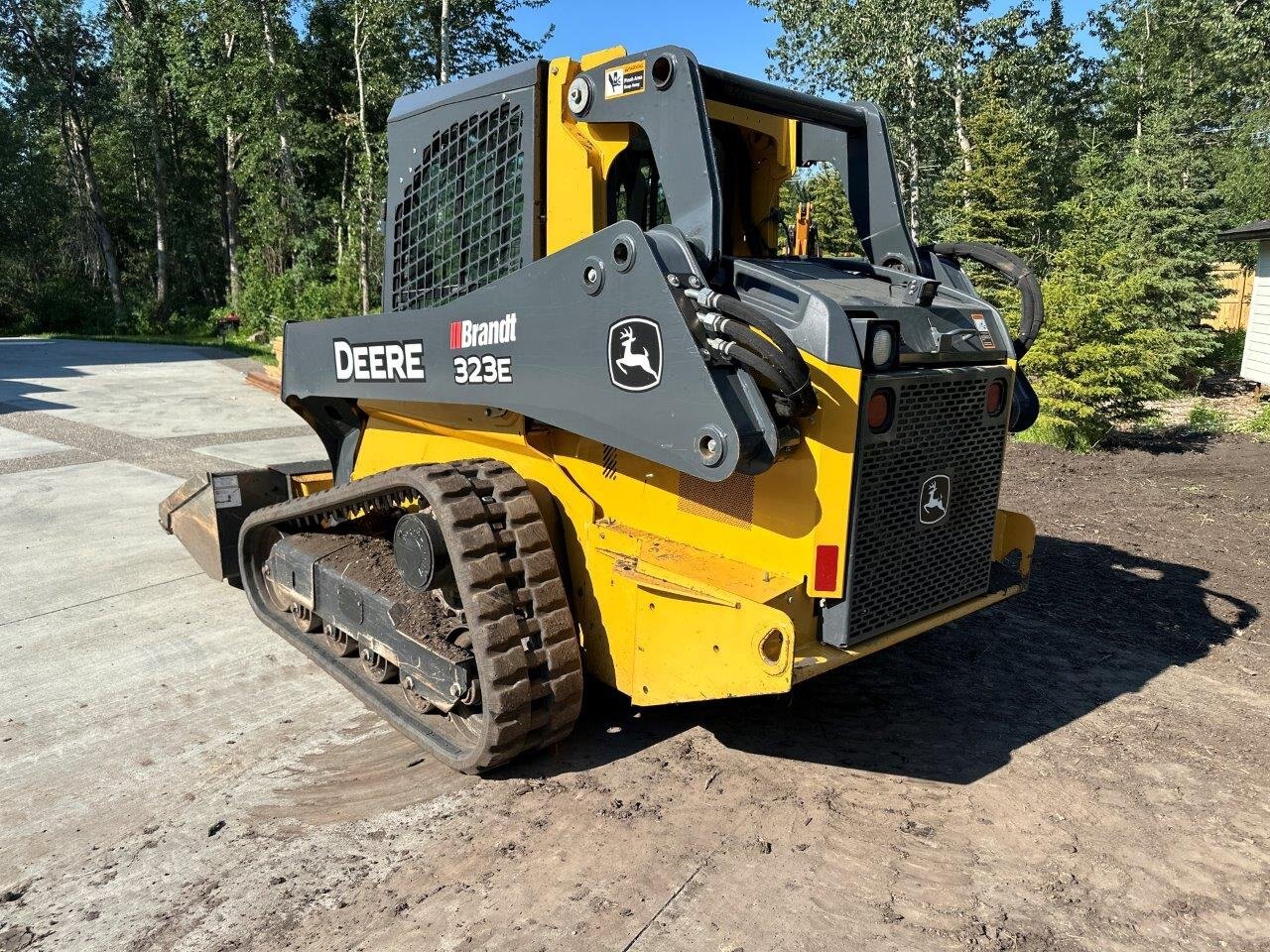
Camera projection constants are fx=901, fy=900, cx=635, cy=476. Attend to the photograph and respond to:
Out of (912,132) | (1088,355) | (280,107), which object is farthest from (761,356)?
(280,107)

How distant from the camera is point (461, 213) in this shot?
3969 mm

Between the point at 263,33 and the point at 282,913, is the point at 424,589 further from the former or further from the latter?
the point at 263,33

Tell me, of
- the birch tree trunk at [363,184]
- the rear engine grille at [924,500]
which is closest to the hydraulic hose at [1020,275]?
the rear engine grille at [924,500]

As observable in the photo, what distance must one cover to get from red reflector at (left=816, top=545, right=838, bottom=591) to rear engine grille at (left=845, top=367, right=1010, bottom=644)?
2.2 inches

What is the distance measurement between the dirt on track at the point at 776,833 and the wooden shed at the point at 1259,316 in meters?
14.3

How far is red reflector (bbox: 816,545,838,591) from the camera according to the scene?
3070mm

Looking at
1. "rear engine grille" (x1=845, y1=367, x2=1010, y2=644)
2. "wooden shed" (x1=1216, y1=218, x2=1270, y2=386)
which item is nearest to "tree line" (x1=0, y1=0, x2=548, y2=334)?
"wooden shed" (x1=1216, y1=218, x2=1270, y2=386)

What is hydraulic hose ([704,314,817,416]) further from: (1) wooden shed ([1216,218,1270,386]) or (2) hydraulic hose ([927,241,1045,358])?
(1) wooden shed ([1216,218,1270,386])

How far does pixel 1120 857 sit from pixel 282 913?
274 centimetres

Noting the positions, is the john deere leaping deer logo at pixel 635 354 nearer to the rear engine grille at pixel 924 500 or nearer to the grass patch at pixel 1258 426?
the rear engine grille at pixel 924 500

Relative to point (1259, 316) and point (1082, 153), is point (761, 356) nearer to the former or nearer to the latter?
point (1259, 316)

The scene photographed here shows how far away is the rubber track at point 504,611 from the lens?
3217mm

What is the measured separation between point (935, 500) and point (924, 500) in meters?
0.09

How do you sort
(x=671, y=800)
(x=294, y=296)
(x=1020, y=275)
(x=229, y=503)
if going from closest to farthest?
(x=671, y=800), (x=1020, y=275), (x=229, y=503), (x=294, y=296)
